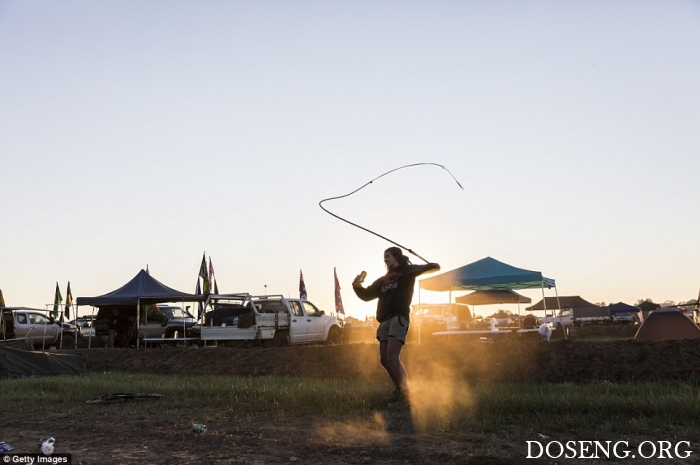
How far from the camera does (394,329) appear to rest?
7.57 metres

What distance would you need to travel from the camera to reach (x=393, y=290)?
7844mm

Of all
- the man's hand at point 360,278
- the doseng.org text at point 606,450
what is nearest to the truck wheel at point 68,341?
the man's hand at point 360,278

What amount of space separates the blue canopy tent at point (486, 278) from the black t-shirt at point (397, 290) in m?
12.5

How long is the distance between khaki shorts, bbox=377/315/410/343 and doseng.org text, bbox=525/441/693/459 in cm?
249

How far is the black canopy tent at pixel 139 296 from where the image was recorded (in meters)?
20.6

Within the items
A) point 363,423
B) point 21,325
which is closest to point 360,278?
point 363,423

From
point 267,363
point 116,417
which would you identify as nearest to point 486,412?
point 116,417

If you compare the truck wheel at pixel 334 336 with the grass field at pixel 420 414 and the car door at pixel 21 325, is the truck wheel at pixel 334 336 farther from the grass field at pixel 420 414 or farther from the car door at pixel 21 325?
the grass field at pixel 420 414

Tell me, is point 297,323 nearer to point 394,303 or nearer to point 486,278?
point 486,278

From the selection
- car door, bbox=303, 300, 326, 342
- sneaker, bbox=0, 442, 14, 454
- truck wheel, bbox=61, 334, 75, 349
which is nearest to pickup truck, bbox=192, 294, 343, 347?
car door, bbox=303, 300, 326, 342

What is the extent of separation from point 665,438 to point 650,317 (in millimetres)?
8740

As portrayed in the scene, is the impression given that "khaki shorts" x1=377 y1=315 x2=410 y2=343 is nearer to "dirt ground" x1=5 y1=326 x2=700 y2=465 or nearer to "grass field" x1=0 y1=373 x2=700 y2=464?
"grass field" x1=0 y1=373 x2=700 y2=464

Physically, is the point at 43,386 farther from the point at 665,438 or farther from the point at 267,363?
the point at 665,438

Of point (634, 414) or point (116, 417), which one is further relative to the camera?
point (116, 417)
